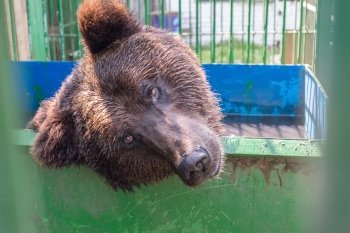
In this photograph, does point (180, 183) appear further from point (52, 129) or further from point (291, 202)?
point (52, 129)

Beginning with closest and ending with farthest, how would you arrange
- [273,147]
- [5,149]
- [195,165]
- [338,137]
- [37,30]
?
[338,137] → [5,149] → [195,165] → [273,147] → [37,30]

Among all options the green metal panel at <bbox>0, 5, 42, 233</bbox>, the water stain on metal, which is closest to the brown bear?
the water stain on metal

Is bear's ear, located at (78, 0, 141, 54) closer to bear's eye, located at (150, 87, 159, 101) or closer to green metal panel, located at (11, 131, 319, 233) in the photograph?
bear's eye, located at (150, 87, 159, 101)

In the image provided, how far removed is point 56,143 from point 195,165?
2.30ft

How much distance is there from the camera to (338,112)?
33.9 inches

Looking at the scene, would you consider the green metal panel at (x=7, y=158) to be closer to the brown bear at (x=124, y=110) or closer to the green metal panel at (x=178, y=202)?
the brown bear at (x=124, y=110)

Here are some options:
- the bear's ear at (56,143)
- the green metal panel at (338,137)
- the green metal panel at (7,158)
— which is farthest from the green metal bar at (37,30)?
the green metal panel at (338,137)

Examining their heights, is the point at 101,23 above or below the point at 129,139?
above

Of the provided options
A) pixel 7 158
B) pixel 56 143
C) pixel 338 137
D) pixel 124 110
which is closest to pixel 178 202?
pixel 124 110

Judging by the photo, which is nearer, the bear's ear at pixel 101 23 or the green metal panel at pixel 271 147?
the green metal panel at pixel 271 147

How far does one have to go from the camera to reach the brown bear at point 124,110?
2123 mm

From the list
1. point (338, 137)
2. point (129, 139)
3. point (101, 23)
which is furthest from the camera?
point (101, 23)

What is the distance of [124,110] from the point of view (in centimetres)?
219

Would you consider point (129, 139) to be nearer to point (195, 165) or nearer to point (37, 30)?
point (195, 165)
